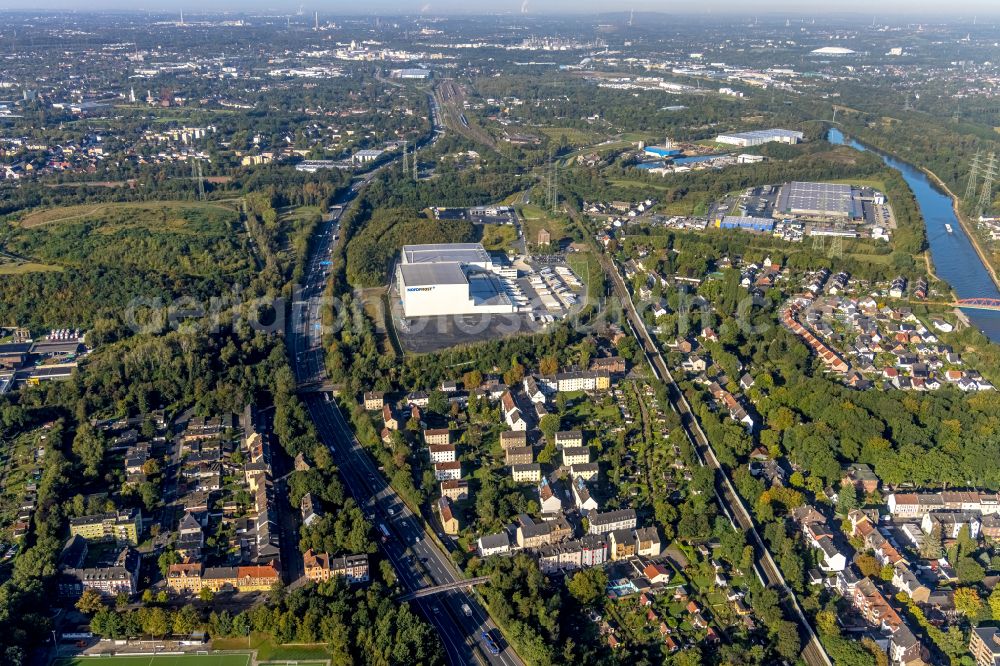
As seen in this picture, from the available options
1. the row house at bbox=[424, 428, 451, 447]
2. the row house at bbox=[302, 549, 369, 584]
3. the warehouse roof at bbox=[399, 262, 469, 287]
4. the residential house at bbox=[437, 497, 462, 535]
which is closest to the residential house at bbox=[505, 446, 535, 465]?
the row house at bbox=[424, 428, 451, 447]

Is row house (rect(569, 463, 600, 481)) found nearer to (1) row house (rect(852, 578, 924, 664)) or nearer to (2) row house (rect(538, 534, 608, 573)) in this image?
(2) row house (rect(538, 534, 608, 573))

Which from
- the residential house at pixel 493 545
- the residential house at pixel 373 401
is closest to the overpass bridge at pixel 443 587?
the residential house at pixel 493 545

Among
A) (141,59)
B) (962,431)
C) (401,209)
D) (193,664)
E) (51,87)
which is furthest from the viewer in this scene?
(141,59)

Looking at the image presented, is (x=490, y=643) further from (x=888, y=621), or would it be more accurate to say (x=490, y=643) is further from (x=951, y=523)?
(x=951, y=523)

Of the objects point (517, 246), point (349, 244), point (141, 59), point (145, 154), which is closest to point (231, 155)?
point (145, 154)

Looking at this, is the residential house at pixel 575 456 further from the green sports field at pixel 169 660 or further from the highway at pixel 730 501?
the green sports field at pixel 169 660

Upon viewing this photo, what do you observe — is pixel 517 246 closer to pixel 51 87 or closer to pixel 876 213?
pixel 876 213

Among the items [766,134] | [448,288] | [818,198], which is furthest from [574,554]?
[766,134]
